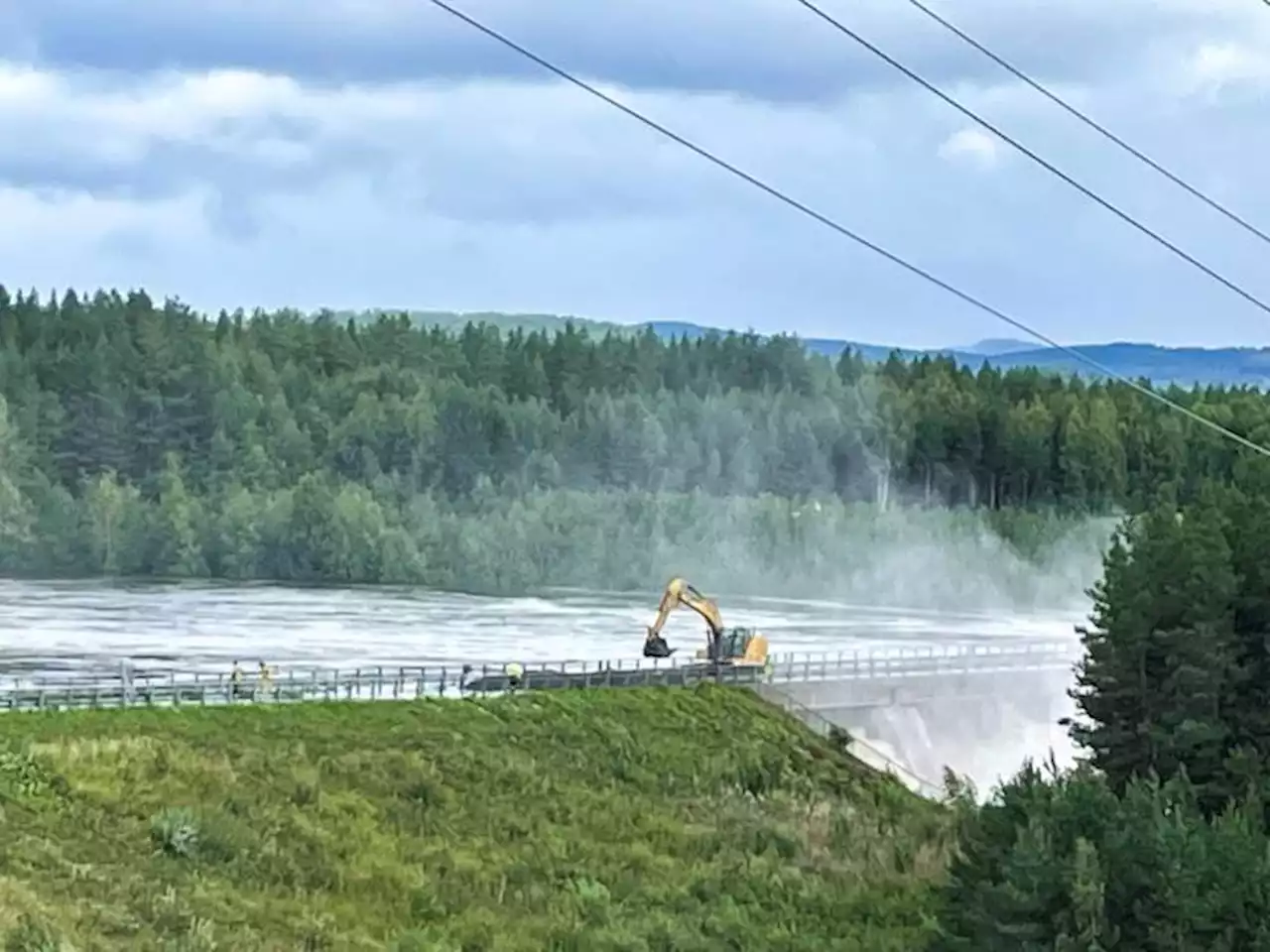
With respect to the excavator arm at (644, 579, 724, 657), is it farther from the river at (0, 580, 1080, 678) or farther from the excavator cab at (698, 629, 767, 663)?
the river at (0, 580, 1080, 678)

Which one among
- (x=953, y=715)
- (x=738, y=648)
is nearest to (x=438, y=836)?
(x=738, y=648)

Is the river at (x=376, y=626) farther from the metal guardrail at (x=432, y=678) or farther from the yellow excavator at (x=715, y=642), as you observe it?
the metal guardrail at (x=432, y=678)

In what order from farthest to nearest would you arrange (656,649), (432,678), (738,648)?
(656,649)
(738,648)
(432,678)

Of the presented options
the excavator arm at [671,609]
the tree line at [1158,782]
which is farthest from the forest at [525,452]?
the tree line at [1158,782]

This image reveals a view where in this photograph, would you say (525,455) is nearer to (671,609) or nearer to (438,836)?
(671,609)

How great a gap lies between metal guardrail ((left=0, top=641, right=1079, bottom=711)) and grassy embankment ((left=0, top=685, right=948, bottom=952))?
1353 millimetres

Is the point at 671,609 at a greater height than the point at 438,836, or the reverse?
the point at 671,609

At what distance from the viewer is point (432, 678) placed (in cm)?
4459

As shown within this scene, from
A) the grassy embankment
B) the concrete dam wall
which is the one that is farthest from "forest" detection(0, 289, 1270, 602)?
the grassy embankment

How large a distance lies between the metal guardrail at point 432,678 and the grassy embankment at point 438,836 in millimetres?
1353

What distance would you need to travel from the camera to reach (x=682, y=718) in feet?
142

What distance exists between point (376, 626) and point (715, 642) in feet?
55.4

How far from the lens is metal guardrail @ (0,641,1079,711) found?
3688 cm

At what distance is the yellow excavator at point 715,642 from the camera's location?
49.2 m
